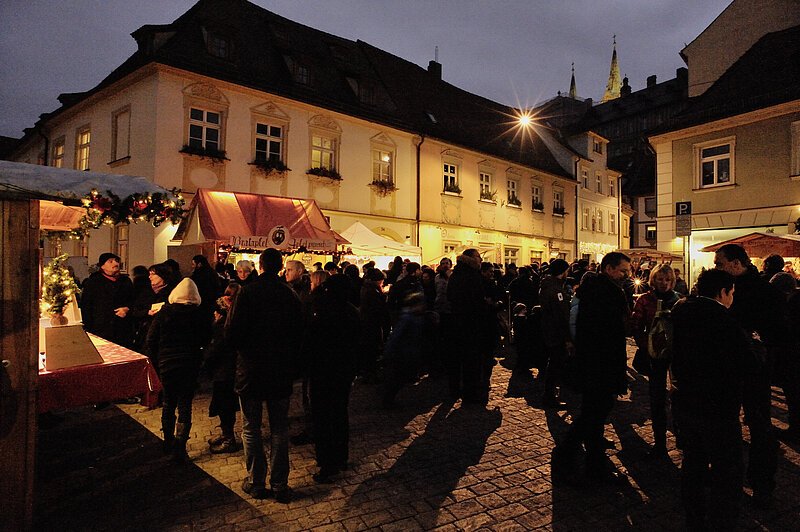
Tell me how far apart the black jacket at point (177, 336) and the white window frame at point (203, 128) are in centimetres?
1122

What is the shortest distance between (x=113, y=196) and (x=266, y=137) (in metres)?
12.4

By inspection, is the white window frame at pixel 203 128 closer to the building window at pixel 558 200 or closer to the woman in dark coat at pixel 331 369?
the woman in dark coat at pixel 331 369

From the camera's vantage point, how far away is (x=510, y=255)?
2548cm

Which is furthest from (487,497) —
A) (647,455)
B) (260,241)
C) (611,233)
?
A: (611,233)

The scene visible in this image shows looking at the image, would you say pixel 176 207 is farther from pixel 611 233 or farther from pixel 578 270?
pixel 611 233

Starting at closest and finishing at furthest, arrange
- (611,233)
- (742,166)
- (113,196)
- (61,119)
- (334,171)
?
(113,196)
(742,166)
(334,171)
(61,119)
(611,233)

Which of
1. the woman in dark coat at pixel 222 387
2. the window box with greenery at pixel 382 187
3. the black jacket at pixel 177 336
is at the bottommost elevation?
the woman in dark coat at pixel 222 387

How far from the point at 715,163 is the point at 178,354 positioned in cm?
1760

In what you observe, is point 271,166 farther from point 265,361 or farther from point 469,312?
point 265,361

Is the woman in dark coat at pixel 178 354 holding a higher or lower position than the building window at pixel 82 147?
lower

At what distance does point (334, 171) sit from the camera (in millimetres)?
17656

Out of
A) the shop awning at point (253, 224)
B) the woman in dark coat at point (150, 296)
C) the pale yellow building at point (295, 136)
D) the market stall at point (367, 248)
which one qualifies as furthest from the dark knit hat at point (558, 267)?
the pale yellow building at point (295, 136)

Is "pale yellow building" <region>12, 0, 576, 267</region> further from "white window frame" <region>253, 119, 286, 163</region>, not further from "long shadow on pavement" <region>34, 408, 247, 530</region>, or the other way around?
"long shadow on pavement" <region>34, 408, 247, 530</region>

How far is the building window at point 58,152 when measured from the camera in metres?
19.3
